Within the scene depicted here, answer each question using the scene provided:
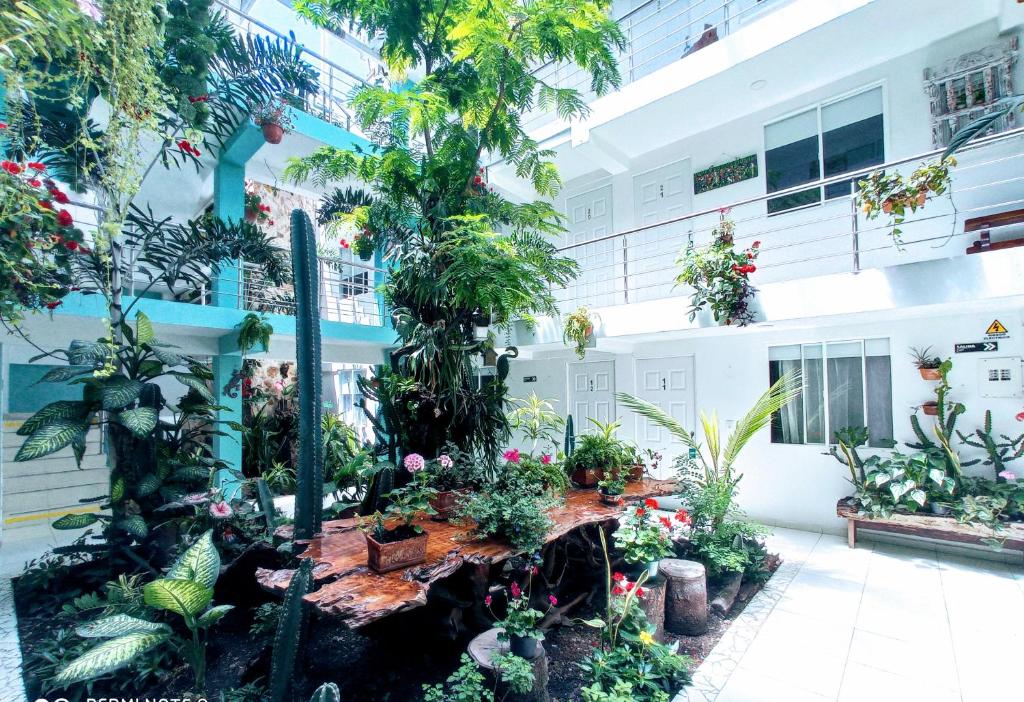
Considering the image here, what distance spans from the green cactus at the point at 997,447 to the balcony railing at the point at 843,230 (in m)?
1.80

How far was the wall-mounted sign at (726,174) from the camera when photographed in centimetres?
604

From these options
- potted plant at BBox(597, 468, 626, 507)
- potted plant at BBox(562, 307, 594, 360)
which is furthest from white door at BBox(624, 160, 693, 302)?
potted plant at BBox(597, 468, 626, 507)

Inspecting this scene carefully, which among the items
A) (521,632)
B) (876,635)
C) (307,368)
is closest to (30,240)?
(307,368)

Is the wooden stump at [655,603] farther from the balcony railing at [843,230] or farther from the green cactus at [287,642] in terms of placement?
the balcony railing at [843,230]

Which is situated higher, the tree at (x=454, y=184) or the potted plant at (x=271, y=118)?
the potted plant at (x=271, y=118)

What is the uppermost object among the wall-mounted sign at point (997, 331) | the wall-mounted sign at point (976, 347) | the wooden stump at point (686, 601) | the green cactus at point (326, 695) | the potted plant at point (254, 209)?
the potted plant at point (254, 209)

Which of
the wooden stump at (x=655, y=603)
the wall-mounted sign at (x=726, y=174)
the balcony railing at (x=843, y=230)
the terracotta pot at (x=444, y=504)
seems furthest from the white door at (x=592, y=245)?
the wooden stump at (x=655, y=603)

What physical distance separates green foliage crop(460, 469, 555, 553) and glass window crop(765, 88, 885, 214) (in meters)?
5.06

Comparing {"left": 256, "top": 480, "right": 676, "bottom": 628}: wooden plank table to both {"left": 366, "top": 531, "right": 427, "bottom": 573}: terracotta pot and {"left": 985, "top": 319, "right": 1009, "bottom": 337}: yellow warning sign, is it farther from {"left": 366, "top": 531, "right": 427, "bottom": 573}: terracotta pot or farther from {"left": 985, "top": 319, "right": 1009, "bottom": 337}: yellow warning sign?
{"left": 985, "top": 319, "right": 1009, "bottom": 337}: yellow warning sign

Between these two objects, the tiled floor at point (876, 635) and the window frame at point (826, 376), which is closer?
the tiled floor at point (876, 635)

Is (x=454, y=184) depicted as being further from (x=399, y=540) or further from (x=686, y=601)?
(x=686, y=601)

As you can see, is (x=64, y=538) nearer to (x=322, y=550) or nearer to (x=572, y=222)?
(x=322, y=550)

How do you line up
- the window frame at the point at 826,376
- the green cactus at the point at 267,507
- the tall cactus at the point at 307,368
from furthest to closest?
the window frame at the point at 826,376 → the green cactus at the point at 267,507 → the tall cactus at the point at 307,368

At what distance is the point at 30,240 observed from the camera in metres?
2.87
